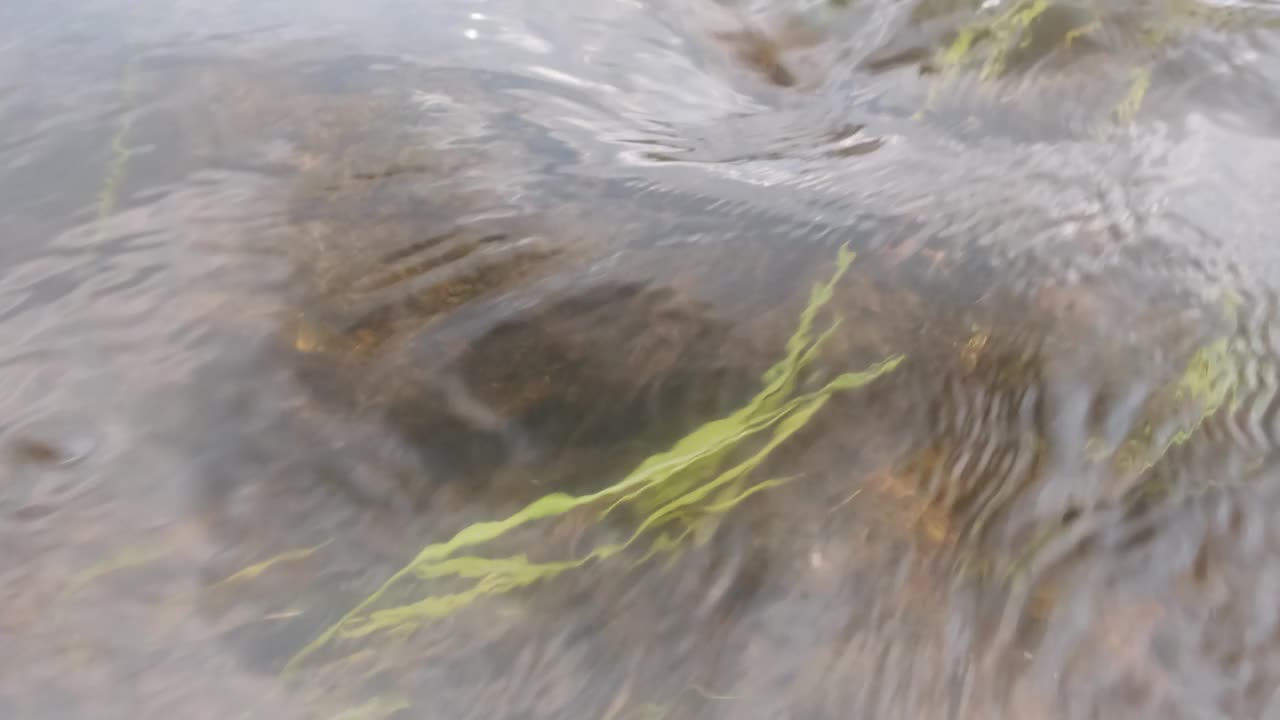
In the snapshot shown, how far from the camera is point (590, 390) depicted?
103 cm

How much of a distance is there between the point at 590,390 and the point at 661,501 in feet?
0.53

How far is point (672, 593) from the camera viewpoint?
0.91 m

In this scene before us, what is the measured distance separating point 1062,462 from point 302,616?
2.84 feet

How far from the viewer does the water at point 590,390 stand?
2.83ft

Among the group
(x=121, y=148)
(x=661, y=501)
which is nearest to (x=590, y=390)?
(x=661, y=501)

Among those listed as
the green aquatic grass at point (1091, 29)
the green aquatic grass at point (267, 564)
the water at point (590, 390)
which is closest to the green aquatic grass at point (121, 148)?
the water at point (590, 390)

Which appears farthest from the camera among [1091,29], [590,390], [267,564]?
[1091,29]

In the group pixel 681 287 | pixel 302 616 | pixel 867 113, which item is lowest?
pixel 302 616

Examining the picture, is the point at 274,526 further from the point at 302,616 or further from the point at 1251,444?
the point at 1251,444

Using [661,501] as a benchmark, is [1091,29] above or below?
above

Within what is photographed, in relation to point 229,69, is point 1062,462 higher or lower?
lower

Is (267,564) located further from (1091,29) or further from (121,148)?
(1091,29)

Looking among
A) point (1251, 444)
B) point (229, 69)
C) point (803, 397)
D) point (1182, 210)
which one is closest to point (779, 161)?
point (803, 397)

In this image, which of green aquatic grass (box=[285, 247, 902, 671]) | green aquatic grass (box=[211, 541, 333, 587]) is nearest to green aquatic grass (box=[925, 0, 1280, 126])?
green aquatic grass (box=[285, 247, 902, 671])
